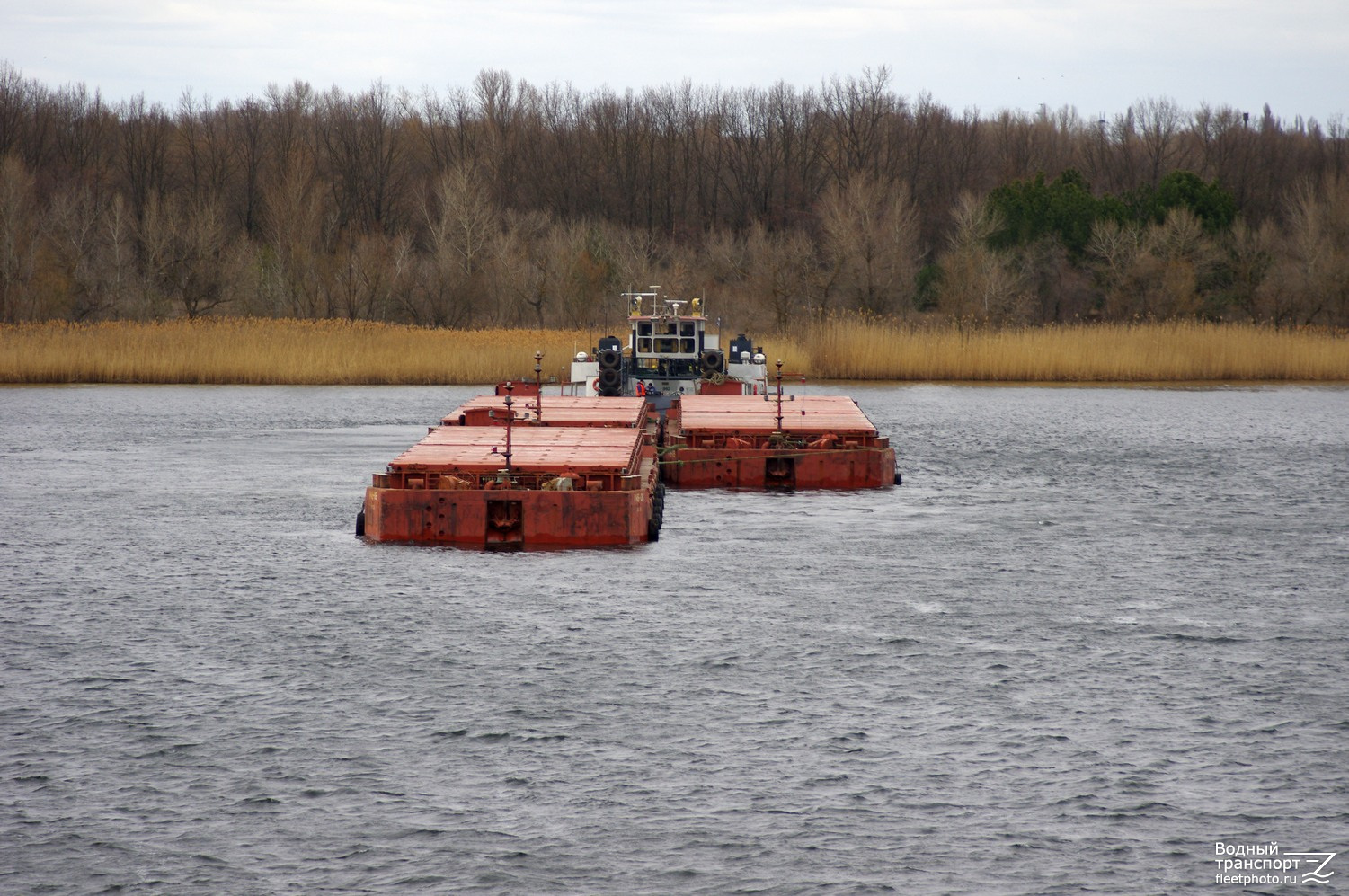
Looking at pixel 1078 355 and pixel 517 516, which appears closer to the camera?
pixel 517 516

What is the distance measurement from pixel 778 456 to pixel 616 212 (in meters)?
81.5

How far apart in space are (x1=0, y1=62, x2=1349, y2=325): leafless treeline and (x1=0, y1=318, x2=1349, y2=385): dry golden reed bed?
46.7 feet

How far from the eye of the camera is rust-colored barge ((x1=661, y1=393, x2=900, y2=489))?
28.2m

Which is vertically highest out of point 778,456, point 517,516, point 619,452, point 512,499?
point 619,452

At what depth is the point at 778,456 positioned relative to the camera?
2798 centimetres

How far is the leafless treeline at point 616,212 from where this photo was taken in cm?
7419

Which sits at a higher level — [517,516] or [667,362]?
[667,362]

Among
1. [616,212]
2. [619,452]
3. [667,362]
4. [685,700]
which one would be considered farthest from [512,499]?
[616,212]

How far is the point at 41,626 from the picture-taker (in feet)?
54.1

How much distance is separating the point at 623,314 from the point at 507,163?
4011 centimetres

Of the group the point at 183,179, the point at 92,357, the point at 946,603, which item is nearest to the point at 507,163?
the point at 183,179

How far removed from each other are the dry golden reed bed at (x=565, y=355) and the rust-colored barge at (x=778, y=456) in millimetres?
24352

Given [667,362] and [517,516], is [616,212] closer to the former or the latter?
[667,362]

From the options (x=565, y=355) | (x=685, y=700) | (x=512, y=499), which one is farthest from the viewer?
(x=565, y=355)
